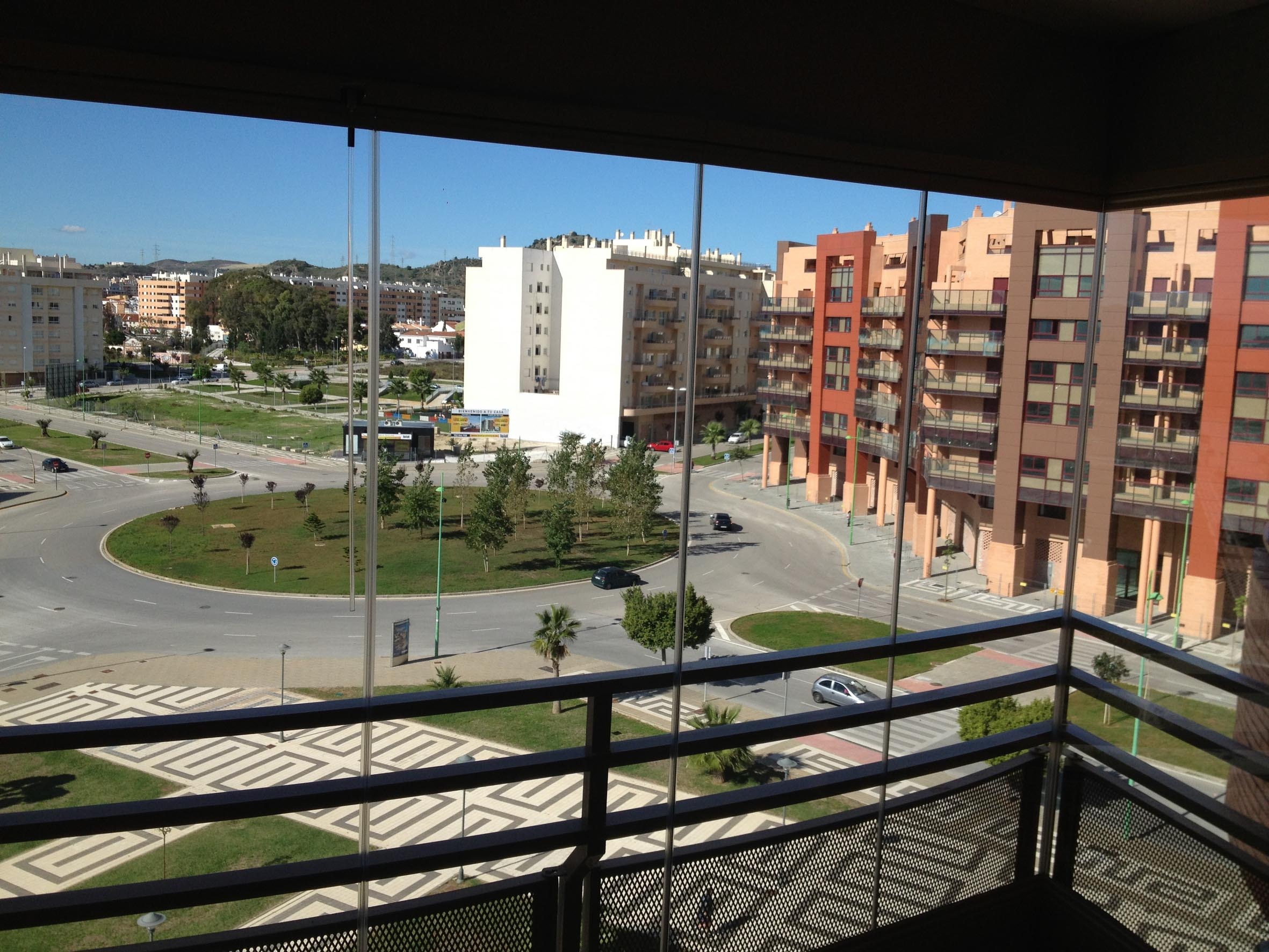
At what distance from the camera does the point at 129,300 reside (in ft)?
7.37

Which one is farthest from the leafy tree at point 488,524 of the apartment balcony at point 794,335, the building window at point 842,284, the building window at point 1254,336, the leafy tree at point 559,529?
the building window at point 1254,336

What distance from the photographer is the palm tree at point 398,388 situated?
7.09 feet

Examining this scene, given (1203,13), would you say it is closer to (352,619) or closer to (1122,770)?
(1122,770)

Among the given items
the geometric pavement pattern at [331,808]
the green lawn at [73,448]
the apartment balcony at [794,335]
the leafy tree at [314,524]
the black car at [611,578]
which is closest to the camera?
the geometric pavement pattern at [331,808]

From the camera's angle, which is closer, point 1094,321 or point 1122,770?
point 1122,770

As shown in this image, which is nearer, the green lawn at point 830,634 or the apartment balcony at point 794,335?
the green lawn at point 830,634

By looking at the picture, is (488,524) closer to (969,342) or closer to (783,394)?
(783,394)

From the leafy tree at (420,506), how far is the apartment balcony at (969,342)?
5.88 feet

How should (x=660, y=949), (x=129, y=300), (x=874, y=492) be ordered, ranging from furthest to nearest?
(x=874, y=492)
(x=129, y=300)
(x=660, y=949)

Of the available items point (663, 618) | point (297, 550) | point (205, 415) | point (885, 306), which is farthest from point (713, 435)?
point (205, 415)

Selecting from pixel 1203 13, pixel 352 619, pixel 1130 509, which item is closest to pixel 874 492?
pixel 1130 509

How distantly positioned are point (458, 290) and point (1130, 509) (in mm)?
2167

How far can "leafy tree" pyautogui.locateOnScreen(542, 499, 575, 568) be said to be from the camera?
3.35 metres

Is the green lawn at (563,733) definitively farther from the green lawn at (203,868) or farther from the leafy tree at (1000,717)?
the leafy tree at (1000,717)
